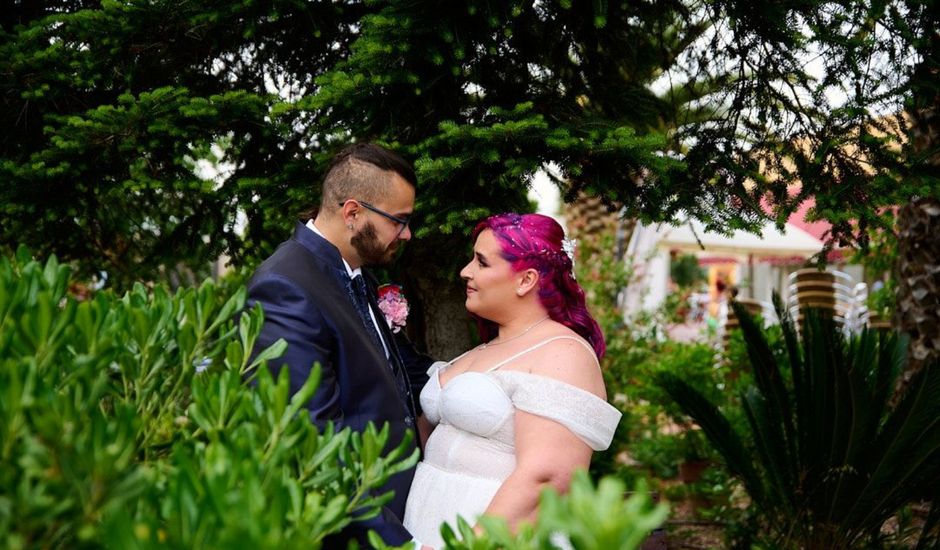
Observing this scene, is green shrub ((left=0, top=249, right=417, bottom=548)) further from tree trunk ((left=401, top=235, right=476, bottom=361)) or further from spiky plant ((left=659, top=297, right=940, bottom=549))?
spiky plant ((left=659, top=297, right=940, bottom=549))

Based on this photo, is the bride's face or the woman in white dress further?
the bride's face

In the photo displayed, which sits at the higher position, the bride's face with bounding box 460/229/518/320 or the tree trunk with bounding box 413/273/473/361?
the bride's face with bounding box 460/229/518/320

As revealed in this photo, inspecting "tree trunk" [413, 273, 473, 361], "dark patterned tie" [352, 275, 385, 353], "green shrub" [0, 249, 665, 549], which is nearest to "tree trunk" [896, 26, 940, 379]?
"tree trunk" [413, 273, 473, 361]

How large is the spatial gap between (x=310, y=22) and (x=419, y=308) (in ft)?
4.90

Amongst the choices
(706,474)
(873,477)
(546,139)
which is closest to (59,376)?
(546,139)

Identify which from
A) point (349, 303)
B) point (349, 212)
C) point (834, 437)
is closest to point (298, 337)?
point (349, 303)

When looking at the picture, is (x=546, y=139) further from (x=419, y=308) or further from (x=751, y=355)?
(x=751, y=355)

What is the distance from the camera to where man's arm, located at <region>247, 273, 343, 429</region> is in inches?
95.3

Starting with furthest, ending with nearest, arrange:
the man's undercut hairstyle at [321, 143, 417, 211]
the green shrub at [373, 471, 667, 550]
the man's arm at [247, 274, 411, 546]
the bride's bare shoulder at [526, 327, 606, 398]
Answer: the man's undercut hairstyle at [321, 143, 417, 211] < the bride's bare shoulder at [526, 327, 606, 398] < the man's arm at [247, 274, 411, 546] < the green shrub at [373, 471, 667, 550]

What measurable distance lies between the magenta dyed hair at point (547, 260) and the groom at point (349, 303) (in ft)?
1.20

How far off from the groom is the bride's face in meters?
0.28

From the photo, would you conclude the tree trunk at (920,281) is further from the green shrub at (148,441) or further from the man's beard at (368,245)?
the green shrub at (148,441)

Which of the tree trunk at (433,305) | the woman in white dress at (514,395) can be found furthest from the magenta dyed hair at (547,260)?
the tree trunk at (433,305)

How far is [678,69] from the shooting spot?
4.25 meters
